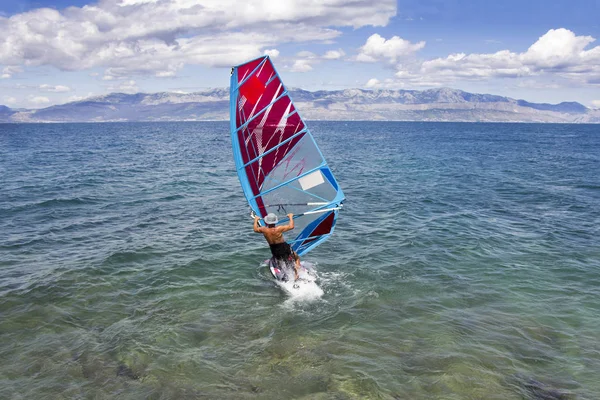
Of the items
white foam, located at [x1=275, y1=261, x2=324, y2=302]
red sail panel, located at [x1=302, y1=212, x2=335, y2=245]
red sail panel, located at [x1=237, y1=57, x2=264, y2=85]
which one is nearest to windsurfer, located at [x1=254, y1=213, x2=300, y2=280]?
white foam, located at [x1=275, y1=261, x2=324, y2=302]

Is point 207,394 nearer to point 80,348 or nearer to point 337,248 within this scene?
point 80,348

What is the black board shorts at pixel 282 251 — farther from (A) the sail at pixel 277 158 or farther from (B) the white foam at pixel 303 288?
(A) the sail at pixel 277 158

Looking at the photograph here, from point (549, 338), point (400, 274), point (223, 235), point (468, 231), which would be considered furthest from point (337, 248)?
point (549, 338)

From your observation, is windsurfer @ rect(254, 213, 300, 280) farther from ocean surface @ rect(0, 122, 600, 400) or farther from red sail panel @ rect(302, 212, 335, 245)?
red sail panel @ rect(302, 212, 335, 245)

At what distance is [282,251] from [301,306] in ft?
6.61

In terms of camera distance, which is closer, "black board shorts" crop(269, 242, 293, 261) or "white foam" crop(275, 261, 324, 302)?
"white foam" crop(275, 261, 324, 302)

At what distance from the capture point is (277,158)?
15320 mm

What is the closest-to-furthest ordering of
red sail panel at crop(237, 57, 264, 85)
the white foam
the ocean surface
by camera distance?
the ocean surface → the white foam → red sail panel at crop(237, 57, 264, 85)

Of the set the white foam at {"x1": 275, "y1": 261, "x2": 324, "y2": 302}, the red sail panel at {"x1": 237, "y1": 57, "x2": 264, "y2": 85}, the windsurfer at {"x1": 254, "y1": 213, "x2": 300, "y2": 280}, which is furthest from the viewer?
the red sail panel at {"x1": 237, "y1": 57, "x2": 264, "y2": 85}

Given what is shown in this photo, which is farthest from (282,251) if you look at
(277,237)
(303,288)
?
(303,288)

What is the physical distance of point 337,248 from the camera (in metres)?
19.0

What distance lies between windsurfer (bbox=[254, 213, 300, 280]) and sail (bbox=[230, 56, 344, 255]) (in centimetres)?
123

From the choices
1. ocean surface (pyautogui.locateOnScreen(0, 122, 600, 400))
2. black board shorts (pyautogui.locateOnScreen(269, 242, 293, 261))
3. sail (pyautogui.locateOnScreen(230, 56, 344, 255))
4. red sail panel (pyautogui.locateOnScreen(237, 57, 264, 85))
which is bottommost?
ocean surface (pyautogui.locateOnScreen(0, 122, 600, 400))

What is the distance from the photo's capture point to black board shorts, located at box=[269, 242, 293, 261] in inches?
563
